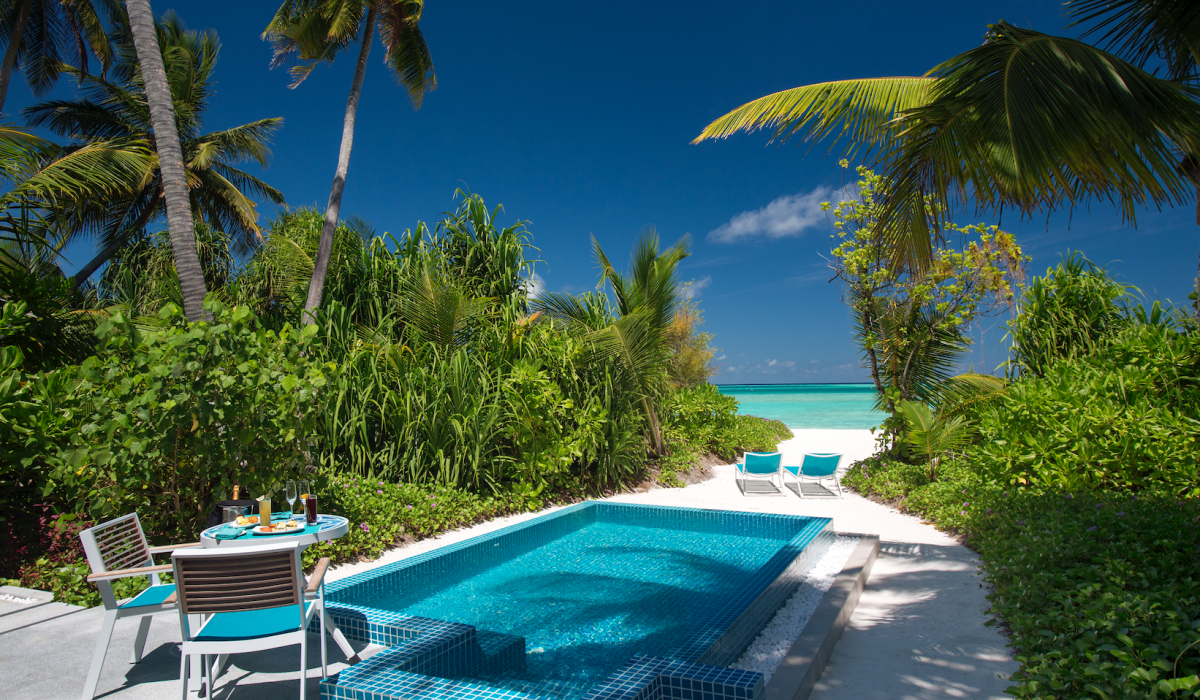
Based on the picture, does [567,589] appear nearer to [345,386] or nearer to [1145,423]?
[345,386]

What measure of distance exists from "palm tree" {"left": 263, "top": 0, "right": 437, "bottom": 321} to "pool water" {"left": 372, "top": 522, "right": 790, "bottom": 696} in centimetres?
406

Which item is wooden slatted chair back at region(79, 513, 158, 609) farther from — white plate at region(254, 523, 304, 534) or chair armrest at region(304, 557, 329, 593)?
chair armrest at region(304, 557, 329, 593)

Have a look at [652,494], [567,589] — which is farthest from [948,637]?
[652,494]

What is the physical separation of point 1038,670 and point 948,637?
133 centimetres

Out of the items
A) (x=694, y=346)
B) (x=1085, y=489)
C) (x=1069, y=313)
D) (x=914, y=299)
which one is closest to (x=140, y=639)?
(x=1085, y=489)

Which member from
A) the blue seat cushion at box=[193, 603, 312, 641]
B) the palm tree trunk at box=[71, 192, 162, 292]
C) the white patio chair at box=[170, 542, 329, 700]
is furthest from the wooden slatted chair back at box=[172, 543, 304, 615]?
the palm tree trunk at box=[71, 192, 162, 292]

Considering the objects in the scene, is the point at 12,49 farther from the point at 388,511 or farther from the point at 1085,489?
the point at 1085,489

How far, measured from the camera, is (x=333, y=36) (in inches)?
314

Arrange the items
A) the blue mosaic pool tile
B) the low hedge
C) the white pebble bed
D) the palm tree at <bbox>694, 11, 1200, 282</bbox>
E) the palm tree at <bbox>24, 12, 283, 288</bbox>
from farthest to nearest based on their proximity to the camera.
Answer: the palm tree at <bbox>24, 12, 283, 288</bbox> < the white pebble bed < the palm tree at <bbox>694, 11, 1200, 282</bbox> < the blue mosaic pool tile < the low hedge

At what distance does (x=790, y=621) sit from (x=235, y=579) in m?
3.16

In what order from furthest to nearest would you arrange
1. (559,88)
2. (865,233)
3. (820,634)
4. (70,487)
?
(559,88) < (865,233) < (70,487) < (820,634)

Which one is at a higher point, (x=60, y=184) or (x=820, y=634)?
(x=60, y=184)

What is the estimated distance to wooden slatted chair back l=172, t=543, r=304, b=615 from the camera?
2.37 meters

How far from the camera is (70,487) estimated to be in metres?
3.88
